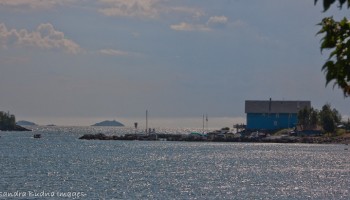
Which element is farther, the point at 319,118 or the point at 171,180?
the point at 319,118

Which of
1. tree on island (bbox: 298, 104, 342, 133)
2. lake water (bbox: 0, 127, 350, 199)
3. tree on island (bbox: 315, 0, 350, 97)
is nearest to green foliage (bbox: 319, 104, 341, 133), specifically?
tree on island (bbox: 298, 104, 342, 133)

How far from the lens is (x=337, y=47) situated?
794 cm

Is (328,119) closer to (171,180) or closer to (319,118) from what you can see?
(319,118)

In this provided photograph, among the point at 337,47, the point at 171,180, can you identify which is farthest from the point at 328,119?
the point at 337,47

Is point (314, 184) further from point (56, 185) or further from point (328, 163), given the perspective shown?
point (328, 163)

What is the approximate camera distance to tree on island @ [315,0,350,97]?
7.64m

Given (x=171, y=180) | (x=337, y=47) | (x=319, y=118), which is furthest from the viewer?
(x=319, y=118)

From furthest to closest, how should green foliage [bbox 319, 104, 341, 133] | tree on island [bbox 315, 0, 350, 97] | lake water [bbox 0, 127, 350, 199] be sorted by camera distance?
green foliage [bbox 319, 104, 341, 133]
lake water [bbox 0, 127, 350, 199]
tree on island [bbox 315, 0, 350, 97]

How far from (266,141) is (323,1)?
580 feet

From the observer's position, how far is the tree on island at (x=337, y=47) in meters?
7.64

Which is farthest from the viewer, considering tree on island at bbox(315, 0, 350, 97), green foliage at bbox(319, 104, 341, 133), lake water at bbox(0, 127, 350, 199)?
green foliage at bbox(319, 104, 341, 133)

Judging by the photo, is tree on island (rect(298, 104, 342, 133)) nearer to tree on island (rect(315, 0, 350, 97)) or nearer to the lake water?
the lake water

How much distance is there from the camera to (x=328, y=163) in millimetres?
105500

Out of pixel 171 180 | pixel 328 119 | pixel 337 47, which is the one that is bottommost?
pixel 171 180
